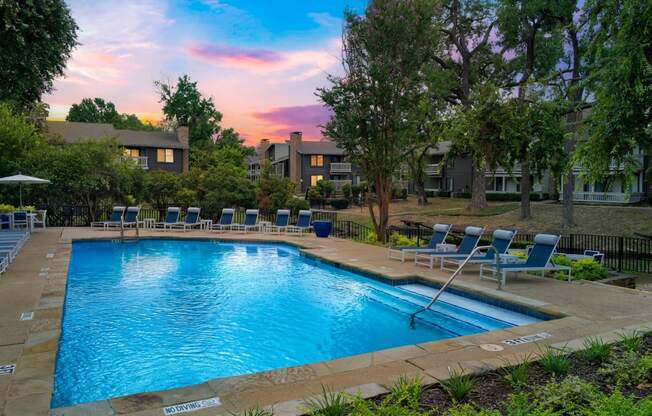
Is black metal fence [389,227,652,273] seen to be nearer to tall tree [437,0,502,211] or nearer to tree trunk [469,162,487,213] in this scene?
tree trunk [469,162,487,213]

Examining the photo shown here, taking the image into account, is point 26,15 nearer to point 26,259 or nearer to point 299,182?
point 26,259

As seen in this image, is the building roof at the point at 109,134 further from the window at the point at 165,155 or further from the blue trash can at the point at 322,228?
the blue trash can at the point at 322,228

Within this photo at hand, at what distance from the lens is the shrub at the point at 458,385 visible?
3848 mm

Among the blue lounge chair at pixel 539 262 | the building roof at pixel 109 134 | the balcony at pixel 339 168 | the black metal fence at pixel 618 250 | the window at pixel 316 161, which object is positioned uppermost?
the building roof at pixel 109 134

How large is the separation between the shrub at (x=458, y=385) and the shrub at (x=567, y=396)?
528 mm

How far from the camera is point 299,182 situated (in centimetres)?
5431

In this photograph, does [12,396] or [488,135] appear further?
[488,135]

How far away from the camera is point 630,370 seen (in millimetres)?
4246

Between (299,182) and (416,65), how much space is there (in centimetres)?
3925

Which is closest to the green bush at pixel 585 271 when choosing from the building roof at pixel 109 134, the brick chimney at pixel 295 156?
the building roof at pixel 109 134

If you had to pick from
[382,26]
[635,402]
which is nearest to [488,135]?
[382,26]

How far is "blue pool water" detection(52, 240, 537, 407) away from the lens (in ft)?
19.2

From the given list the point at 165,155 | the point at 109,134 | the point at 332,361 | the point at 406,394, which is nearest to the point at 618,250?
the point at 332,361

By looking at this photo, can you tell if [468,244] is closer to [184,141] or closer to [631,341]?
[631,341]
